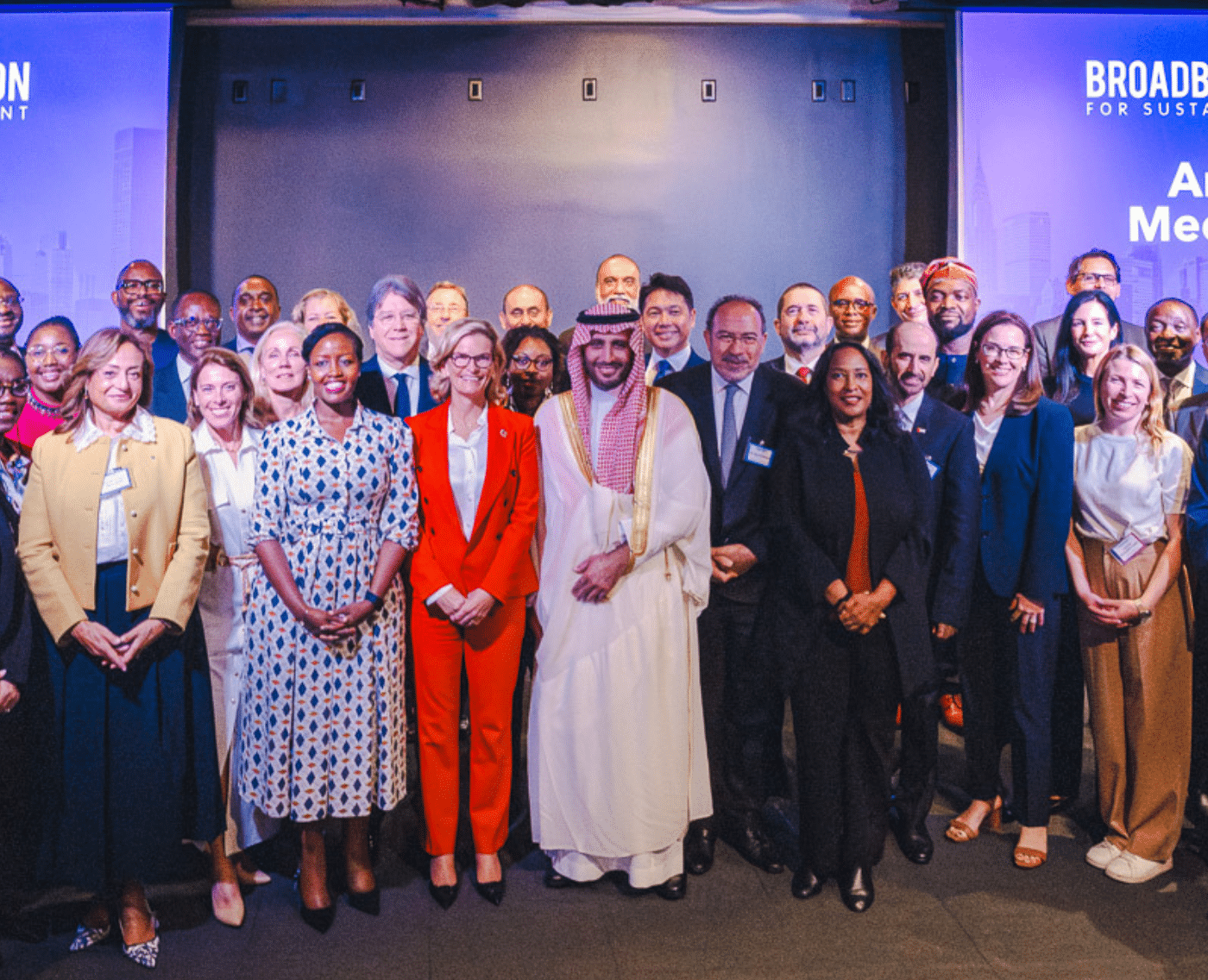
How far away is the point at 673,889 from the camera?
10.6ft

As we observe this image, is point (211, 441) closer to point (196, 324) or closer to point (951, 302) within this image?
point (196, 324)

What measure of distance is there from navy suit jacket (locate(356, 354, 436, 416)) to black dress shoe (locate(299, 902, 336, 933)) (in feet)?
5.30

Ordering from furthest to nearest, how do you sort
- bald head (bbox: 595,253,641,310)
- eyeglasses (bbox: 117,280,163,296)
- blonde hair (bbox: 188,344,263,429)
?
bald head (bbox: 595,253,641,310) < eyeglasses (bbox: 117,280,163,296) < blonde hair (bbox: 188,344,263,429)

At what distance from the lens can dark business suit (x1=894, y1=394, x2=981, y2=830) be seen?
348 centimetres

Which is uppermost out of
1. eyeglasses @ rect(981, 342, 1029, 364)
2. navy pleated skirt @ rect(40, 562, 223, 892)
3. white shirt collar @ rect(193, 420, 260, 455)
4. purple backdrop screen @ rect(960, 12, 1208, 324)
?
purple backdrop screen @ rect(960, 12, 1208, 324)

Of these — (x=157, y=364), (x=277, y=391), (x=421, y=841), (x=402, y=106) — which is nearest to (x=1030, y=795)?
(x=421, y=841)

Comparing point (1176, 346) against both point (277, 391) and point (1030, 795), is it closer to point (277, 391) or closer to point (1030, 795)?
point (1030, 795)

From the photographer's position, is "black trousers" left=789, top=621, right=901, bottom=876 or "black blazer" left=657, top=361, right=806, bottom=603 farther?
"black blazer" left=657, top=361, right=806, bottom=603

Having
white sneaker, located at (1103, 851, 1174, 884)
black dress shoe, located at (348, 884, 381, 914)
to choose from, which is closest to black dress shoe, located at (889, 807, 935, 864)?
white sneaker, located at (1103, 851, 1174, 884)

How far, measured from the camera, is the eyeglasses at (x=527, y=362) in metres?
3.97

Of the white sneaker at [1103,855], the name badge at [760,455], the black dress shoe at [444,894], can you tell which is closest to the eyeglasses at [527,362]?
the name badge at [760,455]

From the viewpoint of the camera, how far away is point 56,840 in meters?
2.90

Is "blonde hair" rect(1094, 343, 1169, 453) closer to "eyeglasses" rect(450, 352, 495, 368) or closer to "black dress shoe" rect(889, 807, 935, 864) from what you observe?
"black dress shoe" rect(889, 807, 935, 864)

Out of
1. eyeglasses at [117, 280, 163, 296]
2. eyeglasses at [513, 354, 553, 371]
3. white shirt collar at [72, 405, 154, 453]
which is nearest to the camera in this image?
white shirt collar at [72, 405, 154, 453]
